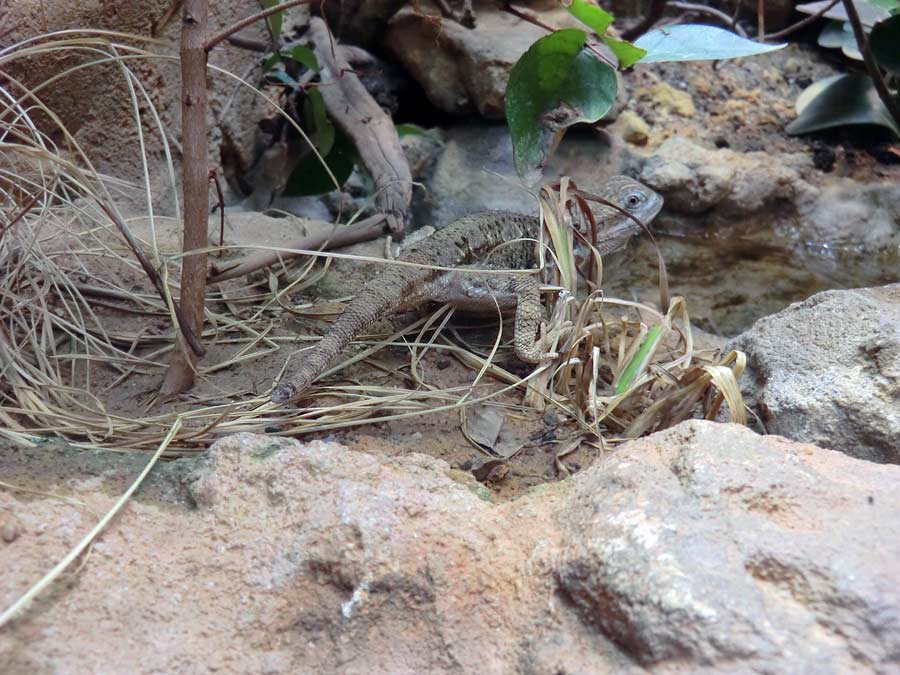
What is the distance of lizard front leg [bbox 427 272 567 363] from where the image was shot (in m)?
2.78

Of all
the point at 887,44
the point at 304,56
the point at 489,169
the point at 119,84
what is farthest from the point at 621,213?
the point at 119,84

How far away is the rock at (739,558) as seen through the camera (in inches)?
48.2

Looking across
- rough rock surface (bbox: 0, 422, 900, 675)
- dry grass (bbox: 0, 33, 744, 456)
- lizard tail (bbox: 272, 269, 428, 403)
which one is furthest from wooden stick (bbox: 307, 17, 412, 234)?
rough rock surface (bbox: 0, 422, 900, 675)

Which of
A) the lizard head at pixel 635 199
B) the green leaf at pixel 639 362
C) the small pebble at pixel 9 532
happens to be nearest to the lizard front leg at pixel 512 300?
the green leaf at pixel 639 362

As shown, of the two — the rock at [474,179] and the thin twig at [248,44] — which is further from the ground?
the thin twig at [248,44]

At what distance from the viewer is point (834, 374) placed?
2.23 m

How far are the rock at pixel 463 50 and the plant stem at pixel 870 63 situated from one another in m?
1.42

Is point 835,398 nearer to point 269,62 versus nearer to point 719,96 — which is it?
point 269,62

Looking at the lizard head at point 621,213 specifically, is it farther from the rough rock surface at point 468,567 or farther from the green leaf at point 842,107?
the rough rock surface at point 468,567

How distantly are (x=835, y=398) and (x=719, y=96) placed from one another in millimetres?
3523

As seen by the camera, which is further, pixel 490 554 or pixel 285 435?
pixel 285 435

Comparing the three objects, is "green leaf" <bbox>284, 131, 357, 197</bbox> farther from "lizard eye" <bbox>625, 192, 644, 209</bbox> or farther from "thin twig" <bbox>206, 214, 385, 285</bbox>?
"lizard eye" <bbox>625, 192, 644, 209</bbox>

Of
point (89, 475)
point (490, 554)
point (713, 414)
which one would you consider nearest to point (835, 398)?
point (713, 414)

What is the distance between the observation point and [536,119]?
2.67 metres
